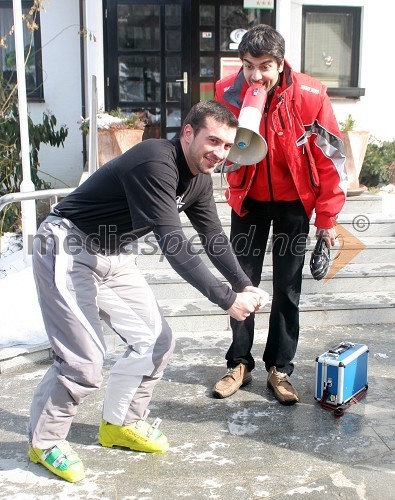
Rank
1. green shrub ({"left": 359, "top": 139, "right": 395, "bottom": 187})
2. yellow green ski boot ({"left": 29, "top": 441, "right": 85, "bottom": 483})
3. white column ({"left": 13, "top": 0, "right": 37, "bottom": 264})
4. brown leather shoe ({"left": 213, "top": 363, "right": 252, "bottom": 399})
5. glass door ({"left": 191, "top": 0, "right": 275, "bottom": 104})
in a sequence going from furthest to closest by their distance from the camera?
glass door ({"left": 191, "top": 0, "right": 275, "bottom": 104}), green shrub ({"left": 359, "top": 139, "right": 395, "bottom": 187}), white column ({"left": 13, "top": 0, "right": 37, "bottom": 264}), brown leather shoe ({"left": 213, "top": 363, "right": 252, "bottom": 399}), yellow green ski boot ({"left": 29, "top": 441, "right": 85, "bottom": 483})

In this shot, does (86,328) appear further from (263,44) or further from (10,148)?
(10,148)

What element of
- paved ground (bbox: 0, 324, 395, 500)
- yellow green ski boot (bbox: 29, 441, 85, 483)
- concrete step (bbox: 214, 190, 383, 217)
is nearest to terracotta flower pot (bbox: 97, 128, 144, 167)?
concrete step (bbox: 214, 190, 383, 217)

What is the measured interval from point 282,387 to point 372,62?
608 cm

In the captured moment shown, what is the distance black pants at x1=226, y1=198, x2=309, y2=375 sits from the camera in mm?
3832

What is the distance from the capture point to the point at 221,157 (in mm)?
2955

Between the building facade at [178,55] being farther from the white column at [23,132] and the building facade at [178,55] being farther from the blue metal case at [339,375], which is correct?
the blue metal case at [339,375]

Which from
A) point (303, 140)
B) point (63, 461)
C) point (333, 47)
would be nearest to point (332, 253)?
point (303, 140)

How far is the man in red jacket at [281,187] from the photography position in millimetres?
3607

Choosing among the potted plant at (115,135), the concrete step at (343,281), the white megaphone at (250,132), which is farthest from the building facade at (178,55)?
the white megaphone at (250,132)

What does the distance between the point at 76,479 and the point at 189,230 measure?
356 cm

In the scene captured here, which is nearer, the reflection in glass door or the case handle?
the case handle

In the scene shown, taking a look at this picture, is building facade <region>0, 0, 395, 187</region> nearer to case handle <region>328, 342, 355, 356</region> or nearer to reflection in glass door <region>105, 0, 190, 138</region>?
reflection in glass door <region>105, 0, 190, 138</region>

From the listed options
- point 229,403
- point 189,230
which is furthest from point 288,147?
point 189,230

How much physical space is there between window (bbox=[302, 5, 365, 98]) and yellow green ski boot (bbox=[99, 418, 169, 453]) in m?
6.39
